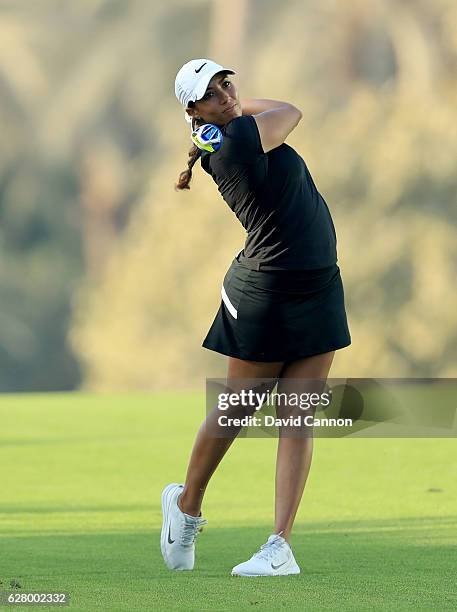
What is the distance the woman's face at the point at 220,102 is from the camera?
177 inches

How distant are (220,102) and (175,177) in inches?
951

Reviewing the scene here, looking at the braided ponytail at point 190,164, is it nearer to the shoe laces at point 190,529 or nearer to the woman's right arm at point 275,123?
the woman's right arm at point 275,123

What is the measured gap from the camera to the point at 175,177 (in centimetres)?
2855

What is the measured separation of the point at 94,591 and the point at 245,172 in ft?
4.21

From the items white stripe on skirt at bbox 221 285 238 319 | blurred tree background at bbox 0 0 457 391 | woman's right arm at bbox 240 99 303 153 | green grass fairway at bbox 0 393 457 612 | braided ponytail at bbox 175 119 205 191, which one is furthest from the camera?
blurred tree background at bbox 0 0 457 391

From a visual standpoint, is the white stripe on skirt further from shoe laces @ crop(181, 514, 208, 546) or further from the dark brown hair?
shoe laces @ crop(181, 514, 208, 546)

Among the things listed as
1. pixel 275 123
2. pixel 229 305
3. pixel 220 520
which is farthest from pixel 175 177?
pixel 275 123

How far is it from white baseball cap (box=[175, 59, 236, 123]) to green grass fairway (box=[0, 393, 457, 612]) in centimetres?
145

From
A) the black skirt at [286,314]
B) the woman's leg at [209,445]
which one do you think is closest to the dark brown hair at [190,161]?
the black skirt at [286,314]

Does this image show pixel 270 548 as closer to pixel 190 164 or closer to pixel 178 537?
pixel 178 537

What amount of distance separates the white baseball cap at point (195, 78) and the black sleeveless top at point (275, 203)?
16 cm

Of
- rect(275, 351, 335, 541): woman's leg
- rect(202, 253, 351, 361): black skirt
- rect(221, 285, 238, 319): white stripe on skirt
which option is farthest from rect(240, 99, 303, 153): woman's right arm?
rect(275, 351, 335, 541): woman's leg

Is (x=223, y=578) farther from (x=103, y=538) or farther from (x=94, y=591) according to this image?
(x=103, y=538)

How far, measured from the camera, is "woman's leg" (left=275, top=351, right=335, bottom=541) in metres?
4.62
